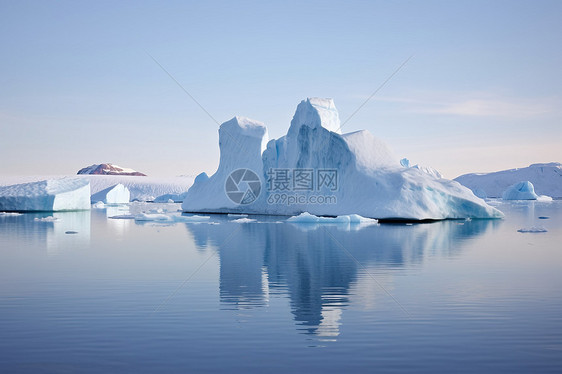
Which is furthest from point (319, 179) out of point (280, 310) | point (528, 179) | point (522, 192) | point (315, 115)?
point (528, 179)

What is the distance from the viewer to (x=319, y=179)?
22.4 m

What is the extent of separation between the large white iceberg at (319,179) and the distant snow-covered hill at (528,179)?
49.4m

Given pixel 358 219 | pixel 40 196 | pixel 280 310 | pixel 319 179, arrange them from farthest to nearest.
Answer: pixel 40 196, pixel 319 179, pixel 358 219, pixel 280 310

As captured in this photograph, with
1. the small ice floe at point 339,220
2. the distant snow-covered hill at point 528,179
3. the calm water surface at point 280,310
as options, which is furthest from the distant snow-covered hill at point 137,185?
the calm water surface at point 280,310

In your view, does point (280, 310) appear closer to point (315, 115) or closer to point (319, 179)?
point (319, 179)

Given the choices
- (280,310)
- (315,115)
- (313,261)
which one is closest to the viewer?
(280,310)

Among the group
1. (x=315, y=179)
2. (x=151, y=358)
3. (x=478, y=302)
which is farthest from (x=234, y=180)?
(x=151, y=358)

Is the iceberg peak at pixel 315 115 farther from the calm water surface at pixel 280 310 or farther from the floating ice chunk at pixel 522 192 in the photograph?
the floating ice chunk at pixel 522 192

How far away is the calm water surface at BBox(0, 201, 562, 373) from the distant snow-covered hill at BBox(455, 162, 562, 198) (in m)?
64.0

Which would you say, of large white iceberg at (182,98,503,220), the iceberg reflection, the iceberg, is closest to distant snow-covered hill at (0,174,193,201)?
the iceberg

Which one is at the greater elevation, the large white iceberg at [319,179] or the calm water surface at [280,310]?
the large white iceberg at [319,179]

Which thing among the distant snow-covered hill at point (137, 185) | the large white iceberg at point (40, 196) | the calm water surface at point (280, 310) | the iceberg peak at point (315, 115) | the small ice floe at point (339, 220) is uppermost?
the iceberg peak at point (315, 115)

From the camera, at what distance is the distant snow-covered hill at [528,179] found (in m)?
71.2

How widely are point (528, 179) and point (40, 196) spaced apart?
6166cm
